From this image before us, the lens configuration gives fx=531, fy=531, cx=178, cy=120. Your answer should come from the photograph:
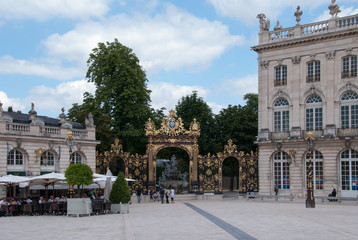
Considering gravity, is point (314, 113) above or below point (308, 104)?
below

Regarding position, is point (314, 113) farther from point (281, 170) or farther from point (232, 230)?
point (232, 230)

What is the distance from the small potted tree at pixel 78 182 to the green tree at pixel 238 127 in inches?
1281

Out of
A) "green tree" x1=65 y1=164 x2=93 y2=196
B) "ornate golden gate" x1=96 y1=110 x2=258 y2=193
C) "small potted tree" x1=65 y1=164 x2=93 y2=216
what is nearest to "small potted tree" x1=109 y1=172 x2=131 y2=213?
"small potted tree" x1=65 y1=164 x2=93 y2=216

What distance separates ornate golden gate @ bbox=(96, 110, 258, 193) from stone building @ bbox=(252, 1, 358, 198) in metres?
2.17

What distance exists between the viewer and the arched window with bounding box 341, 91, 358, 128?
137 ft

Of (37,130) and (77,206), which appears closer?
(77,206)

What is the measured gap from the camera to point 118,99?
2046 inches

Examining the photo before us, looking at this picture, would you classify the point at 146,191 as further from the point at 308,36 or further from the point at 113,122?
the point at 308,36

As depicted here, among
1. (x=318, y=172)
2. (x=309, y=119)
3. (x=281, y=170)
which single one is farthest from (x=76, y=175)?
(x=309, y=119)

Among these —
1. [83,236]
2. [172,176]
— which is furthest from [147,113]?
[83,236]

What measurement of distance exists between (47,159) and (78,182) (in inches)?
463

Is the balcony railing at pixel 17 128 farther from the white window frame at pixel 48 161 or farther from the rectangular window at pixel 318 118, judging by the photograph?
the rectangular window at pixel 318 118

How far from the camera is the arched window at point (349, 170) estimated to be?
41.2 meters

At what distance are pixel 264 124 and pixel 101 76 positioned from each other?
17405 mm
